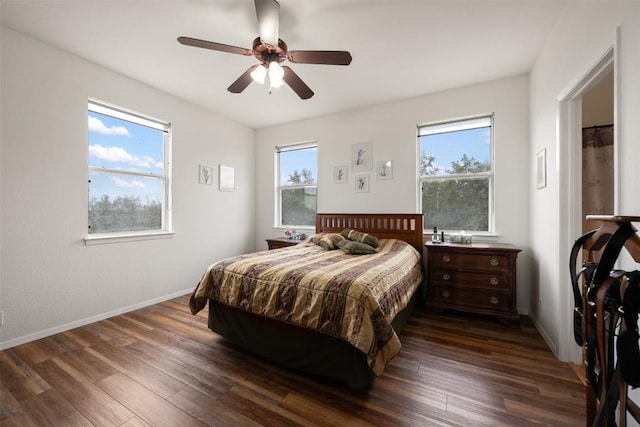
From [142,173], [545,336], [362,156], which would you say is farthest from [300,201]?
[545,336]

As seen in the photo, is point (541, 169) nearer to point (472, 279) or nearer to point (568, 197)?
point (568, 197)

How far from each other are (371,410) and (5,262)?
3231mm

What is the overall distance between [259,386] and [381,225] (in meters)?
2.53

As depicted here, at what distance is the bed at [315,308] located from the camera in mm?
1631

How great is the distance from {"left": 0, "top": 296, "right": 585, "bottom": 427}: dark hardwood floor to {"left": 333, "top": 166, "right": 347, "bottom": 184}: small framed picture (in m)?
2.43

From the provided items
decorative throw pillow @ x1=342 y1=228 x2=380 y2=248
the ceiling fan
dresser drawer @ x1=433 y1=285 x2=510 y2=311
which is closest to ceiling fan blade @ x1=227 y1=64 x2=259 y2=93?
the ceiling fan

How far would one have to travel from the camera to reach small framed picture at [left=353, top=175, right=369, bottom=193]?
12.9ft

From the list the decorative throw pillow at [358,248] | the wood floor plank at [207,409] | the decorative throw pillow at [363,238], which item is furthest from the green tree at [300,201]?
the wood floor plank at [207,409]

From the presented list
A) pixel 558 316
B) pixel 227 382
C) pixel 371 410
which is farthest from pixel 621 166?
pixel 227 382

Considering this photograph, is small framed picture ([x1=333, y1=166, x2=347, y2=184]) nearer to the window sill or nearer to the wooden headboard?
the wooden headboard

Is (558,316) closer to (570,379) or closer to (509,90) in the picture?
(570,379)

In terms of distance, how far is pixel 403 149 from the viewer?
3.69 m

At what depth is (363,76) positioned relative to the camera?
120 inches

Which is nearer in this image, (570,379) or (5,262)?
(570,379)
